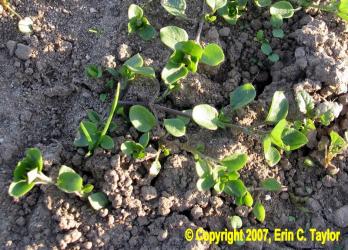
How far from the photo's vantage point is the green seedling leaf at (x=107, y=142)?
187 cm

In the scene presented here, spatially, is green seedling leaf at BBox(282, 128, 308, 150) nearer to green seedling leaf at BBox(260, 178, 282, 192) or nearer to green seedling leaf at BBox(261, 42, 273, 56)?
green seedling leaf at BBox(260, 178, 282, 192)

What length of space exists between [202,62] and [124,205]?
69 centimetres

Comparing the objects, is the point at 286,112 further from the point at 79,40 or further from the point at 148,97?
the point at 79,40

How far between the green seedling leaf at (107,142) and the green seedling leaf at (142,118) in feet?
0.38

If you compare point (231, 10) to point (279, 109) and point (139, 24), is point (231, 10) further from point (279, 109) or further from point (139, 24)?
point (279, 109)

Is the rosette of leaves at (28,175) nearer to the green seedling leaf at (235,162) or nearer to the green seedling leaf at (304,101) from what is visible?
the green seedling leaf at (235,162)

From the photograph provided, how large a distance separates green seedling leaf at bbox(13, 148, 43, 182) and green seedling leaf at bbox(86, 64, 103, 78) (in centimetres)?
46

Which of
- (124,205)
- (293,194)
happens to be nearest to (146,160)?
(124,205)

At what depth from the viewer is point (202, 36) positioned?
219 centimetres

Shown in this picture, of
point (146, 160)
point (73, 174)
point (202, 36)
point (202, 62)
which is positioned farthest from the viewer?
point (202, 36)

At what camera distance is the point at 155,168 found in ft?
6.19

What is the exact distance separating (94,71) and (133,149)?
0.41 meters

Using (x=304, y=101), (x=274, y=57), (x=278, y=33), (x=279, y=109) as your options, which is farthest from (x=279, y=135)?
(x=278, y=33)

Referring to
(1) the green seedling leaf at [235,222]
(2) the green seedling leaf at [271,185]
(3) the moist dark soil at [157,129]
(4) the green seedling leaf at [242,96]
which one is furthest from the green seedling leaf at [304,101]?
(1) the green seedling leaf at [235,222]
